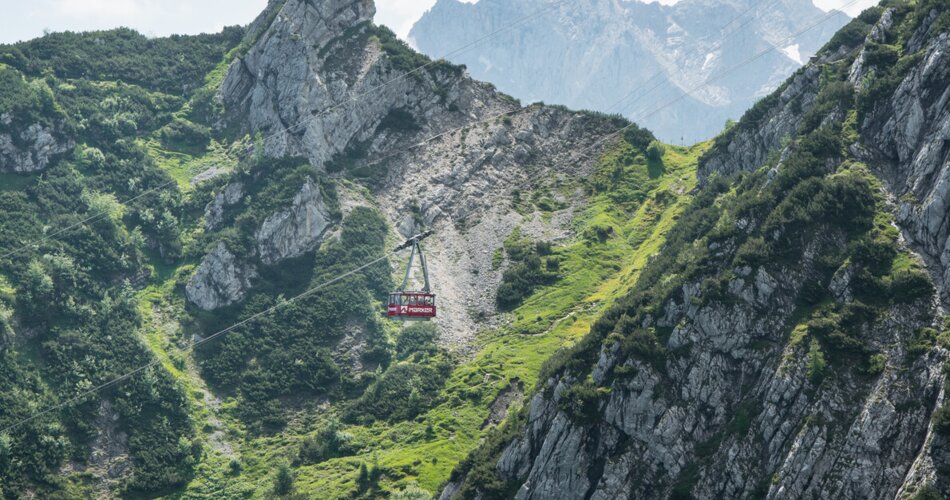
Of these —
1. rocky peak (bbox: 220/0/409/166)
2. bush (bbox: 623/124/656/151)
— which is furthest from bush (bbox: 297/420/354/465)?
bush (bbox: 623/124/656/151)

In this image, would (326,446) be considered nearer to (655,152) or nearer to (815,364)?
(815,364)

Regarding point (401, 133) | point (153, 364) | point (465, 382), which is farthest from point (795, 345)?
point (401, 133)

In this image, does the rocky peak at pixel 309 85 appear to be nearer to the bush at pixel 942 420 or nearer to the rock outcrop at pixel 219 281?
the rock outcrop at pixel 219 281

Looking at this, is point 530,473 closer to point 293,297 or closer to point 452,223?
point 293,297

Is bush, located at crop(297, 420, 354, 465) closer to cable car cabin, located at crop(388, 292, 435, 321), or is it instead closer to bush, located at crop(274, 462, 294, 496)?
bush, located at crop(274, 462, 294, 496)

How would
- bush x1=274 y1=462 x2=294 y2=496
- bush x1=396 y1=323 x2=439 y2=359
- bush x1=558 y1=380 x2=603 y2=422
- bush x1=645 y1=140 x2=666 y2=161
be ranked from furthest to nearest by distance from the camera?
1. bush x1=645 y1=140 x2=666 y2=161
2. bush x1=396 y1=323 x2=439 y2=359
3. bush x1=274 y1=462 x2=294 y2=496
4. bush x1=558 y1=380 x2=603 y2=422
